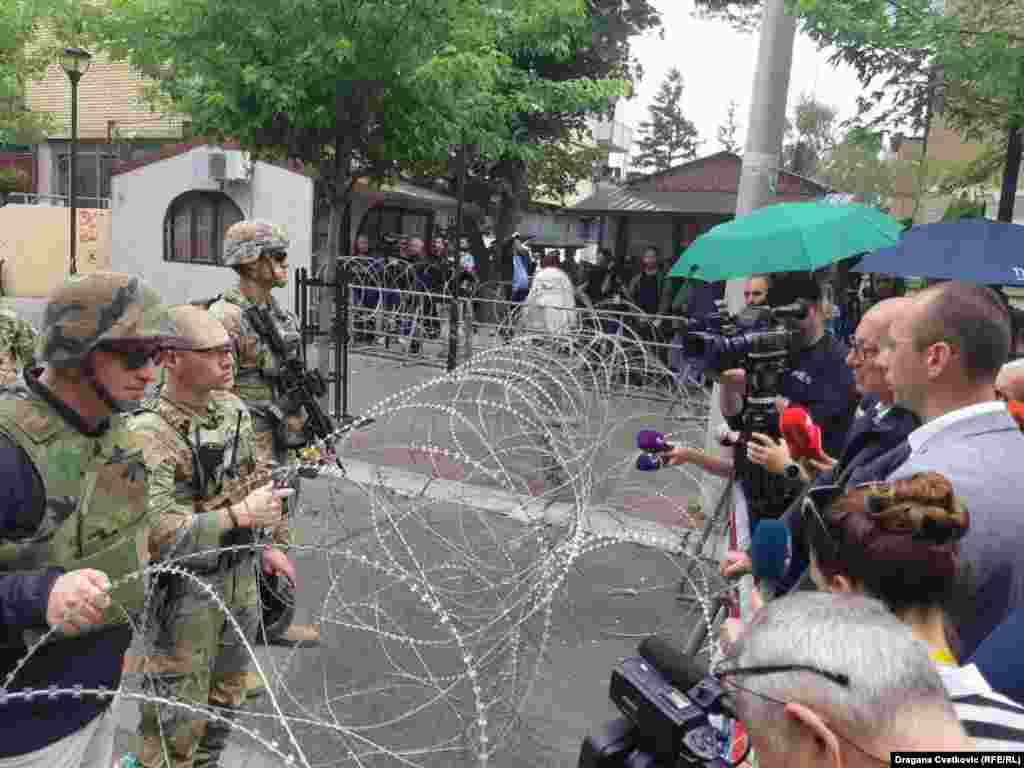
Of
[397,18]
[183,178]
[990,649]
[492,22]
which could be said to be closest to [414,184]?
[183,178]

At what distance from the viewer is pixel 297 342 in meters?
4.38

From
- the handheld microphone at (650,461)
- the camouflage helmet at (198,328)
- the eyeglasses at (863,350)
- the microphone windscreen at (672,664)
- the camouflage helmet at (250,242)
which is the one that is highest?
the camouflage helmet at (250,242)

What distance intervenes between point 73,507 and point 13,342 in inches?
111

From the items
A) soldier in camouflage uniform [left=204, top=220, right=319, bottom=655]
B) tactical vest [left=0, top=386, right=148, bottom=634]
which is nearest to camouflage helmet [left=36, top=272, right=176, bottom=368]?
tactical vest [left=0, top=386, right=148, bottom=634]

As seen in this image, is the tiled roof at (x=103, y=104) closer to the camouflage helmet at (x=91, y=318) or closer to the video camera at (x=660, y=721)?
the camouflage helmet at (x=91, y=318)

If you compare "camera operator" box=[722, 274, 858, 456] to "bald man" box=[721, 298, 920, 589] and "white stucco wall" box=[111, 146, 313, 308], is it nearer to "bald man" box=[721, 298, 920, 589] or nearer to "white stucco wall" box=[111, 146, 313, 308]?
"bald man" box=[721, 298, 920, 589]

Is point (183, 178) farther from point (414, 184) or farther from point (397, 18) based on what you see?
point (397, 18)

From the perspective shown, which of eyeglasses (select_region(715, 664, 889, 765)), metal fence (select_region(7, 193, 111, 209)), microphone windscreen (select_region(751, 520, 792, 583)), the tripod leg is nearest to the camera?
eyeglasses (select_region(715, 664, 889, 765))

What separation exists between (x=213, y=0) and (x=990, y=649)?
7.54 metres

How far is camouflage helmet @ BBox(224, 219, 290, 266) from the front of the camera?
4.05m

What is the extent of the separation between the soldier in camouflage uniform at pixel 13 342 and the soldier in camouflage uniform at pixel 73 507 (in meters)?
2.50

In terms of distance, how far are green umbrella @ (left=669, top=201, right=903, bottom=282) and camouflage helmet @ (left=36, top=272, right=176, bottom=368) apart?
324 centimetres

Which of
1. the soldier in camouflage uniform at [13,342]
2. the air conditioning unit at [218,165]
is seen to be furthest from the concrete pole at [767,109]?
the air conditioning unit at [218,165]

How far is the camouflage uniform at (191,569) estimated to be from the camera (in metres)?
2.56
